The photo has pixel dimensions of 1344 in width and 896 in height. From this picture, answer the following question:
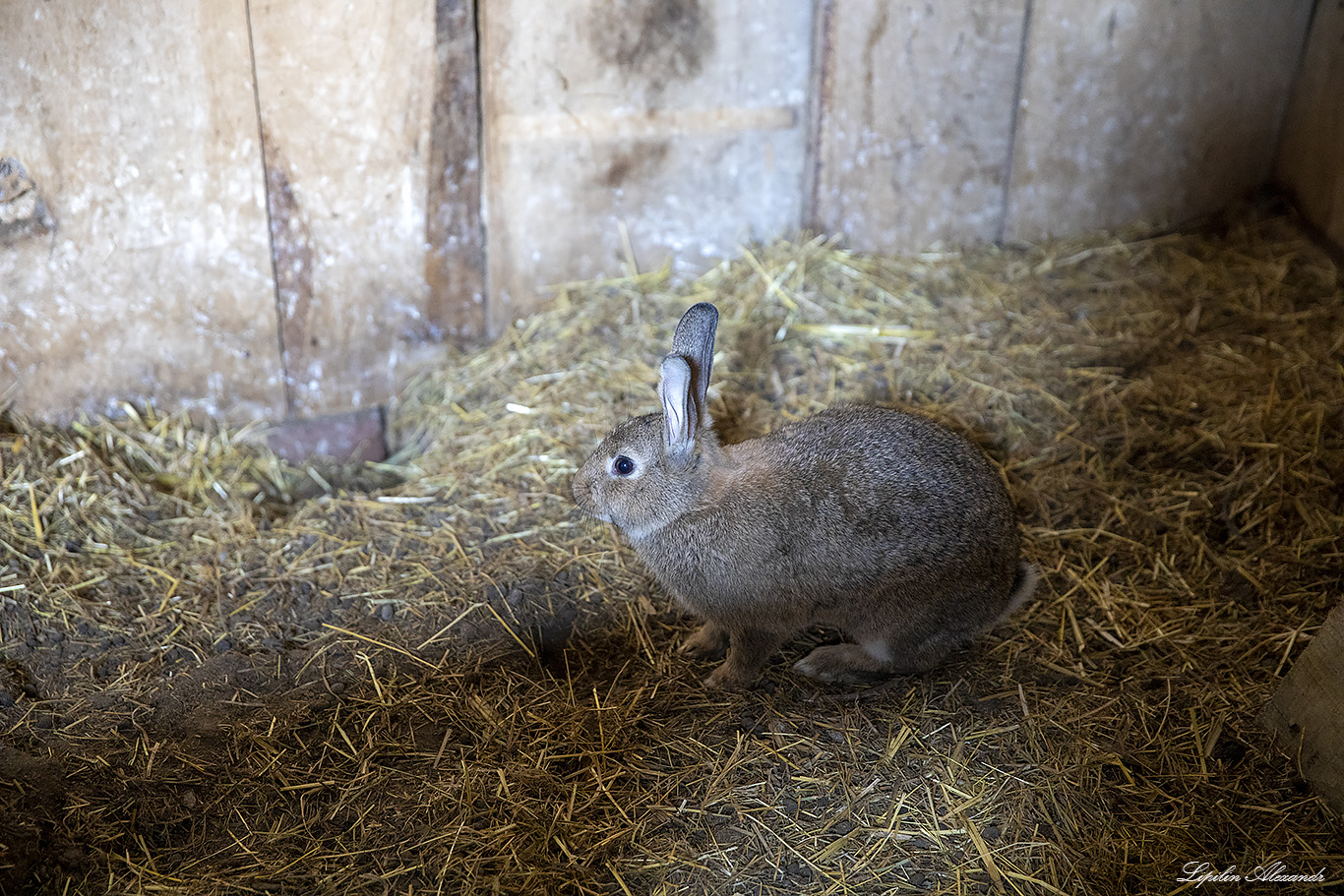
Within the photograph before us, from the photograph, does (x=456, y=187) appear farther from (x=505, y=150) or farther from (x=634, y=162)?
(x=634, y=162)

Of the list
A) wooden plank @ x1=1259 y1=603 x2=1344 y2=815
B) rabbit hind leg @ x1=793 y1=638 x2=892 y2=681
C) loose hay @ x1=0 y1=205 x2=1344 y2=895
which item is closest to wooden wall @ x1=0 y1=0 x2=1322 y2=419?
loose hay @ x1=0 y1=205 x2=1344 y2=895

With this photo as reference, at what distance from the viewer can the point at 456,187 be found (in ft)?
16.2

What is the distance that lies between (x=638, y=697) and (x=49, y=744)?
1.84 metres

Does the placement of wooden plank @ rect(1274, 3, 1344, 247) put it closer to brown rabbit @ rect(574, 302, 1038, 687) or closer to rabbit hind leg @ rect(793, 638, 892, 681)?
brown rabbit @ rect(574, 302, 1038, 687)

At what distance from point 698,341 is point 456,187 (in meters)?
2.15

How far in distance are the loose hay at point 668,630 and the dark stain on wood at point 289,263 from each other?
0.51m

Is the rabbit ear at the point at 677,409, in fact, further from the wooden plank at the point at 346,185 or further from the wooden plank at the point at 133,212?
the wooden plank at the point at 133,212

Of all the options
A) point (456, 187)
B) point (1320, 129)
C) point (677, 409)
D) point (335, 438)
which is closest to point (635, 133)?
point (456, 187)

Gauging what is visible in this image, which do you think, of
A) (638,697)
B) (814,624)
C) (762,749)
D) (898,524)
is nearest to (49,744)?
(638,697)

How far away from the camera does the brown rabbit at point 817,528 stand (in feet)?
11.4

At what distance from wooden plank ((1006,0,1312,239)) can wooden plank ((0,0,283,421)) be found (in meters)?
3.85

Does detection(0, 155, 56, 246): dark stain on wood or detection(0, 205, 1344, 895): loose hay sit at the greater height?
detection(0, 155, 56, 246): dark stain on wood

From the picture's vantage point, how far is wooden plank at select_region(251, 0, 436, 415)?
4441mm

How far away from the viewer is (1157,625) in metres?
3.74
